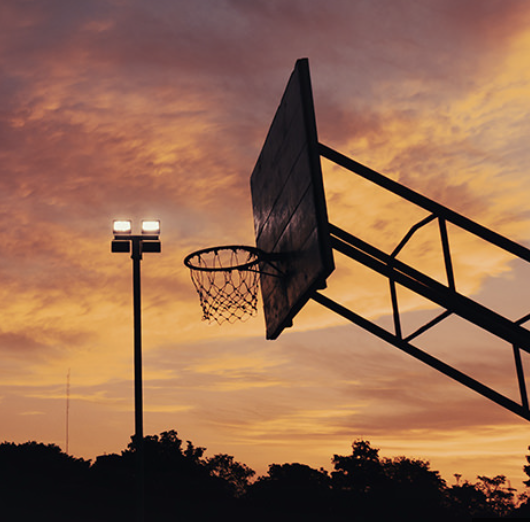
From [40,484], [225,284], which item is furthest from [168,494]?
[225,284]

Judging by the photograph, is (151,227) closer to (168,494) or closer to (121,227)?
(121,227)

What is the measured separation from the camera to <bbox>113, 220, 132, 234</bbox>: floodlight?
15152mm

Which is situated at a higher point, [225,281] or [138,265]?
[138,265]

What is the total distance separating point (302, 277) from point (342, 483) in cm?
7302

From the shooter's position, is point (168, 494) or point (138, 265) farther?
point (168, 494)

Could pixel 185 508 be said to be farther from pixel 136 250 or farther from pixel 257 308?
pixel 257 308

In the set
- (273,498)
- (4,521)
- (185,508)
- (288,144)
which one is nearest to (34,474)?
(4,521)

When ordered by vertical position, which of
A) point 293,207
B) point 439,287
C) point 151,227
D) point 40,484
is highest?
point 151,227

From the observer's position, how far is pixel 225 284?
1003 centimetres

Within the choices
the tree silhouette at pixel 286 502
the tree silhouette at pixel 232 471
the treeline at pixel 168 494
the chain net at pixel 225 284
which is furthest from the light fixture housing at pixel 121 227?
the tree silhouette at pixel 232 471

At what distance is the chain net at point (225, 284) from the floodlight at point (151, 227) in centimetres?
523

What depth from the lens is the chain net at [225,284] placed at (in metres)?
9.75

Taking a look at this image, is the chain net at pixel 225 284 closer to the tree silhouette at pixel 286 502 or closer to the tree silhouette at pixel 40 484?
the tree silhouette at pixel 40 484

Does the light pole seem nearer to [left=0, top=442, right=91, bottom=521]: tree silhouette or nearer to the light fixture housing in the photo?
the light fixture housing
